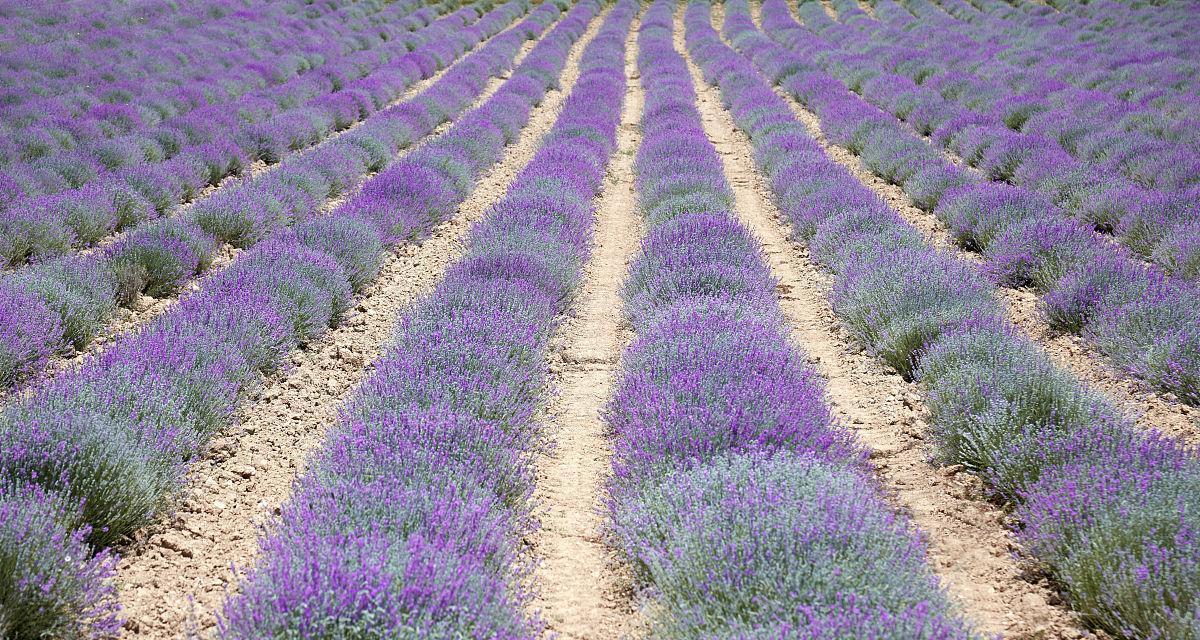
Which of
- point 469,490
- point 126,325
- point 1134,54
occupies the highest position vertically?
point 1134,54

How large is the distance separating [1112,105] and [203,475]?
9921mm

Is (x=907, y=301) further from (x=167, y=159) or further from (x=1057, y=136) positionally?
(x=167, y=159)

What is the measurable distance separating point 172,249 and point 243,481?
2651 millimetres

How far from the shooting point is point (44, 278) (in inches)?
178

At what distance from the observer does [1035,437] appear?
308 centimetres

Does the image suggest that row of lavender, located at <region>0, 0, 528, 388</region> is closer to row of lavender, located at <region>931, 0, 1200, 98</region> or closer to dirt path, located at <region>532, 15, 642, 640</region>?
dirt path, located at <region>532, 15, 642, 640</region>

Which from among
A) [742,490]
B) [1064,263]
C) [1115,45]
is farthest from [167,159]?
[1115,45]

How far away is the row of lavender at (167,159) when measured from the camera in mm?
5730

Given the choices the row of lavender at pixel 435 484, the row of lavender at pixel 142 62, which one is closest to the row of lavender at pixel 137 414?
the row of lavender at pixel 435 484

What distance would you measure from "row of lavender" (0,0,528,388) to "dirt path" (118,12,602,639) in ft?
3.71

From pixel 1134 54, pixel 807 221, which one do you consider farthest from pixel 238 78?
pixel 1134 54

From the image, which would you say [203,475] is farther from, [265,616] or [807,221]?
[807,221]

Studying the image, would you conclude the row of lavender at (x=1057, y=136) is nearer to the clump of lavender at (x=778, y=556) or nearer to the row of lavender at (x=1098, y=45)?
the row of lavender at (x=1098, y=45)

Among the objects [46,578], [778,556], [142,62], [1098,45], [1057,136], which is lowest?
[46,578]
